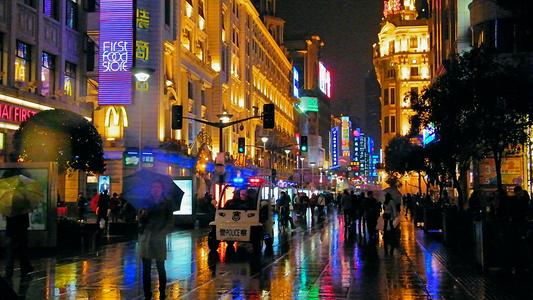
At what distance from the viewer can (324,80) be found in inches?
7229

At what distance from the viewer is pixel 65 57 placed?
3441cm

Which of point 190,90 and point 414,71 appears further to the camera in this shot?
point 414,71

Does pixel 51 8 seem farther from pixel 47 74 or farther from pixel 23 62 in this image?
pixel 23 62

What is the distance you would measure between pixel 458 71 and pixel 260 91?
66160mm

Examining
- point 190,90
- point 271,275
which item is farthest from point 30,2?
point 190,90

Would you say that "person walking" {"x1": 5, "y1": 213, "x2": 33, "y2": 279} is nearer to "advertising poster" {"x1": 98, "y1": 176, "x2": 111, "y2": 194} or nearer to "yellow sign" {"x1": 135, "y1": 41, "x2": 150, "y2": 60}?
"yellow sign" {"x1": 135, "y1": 41, "x2": 150, "y2": 60}

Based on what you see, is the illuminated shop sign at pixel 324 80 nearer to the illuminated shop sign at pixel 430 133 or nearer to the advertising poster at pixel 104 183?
the illuminated shop sign at pixel 430 133

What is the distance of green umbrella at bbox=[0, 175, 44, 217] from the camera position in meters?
14.5

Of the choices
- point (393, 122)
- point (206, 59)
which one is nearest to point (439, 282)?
point (206, 59)

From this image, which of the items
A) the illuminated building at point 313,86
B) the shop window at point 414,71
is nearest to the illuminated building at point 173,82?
the shop window at point 414,71

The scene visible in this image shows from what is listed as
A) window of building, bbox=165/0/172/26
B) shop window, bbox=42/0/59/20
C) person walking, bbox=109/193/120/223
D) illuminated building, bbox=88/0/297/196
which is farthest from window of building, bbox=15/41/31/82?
window of building, bbox=165/0/172/26

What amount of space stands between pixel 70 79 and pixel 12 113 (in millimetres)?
7746

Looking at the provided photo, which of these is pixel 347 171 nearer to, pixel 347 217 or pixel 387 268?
pixel 347 217

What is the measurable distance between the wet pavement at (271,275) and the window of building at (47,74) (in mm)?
12494
